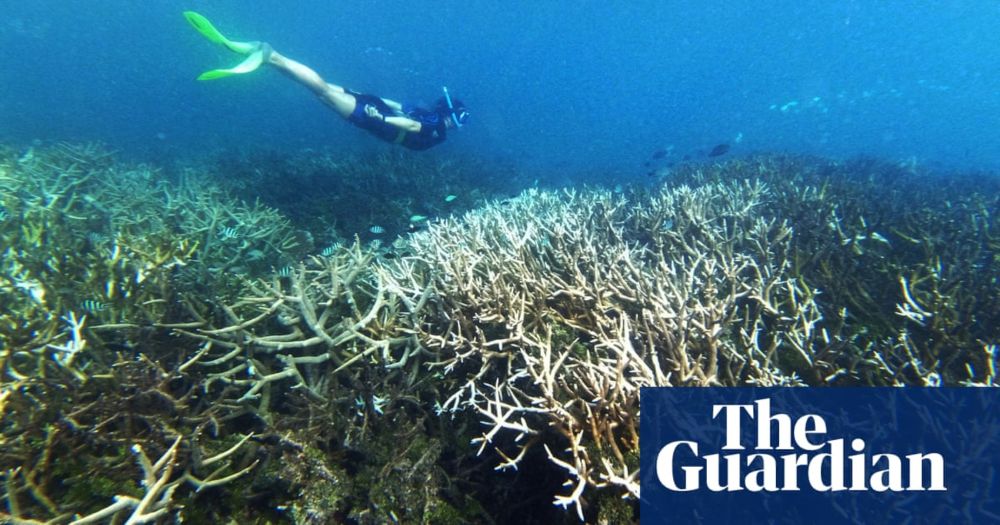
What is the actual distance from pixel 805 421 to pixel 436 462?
214 centimetres

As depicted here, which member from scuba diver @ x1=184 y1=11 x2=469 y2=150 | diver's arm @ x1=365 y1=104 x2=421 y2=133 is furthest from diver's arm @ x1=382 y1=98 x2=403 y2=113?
diver's arm @ x1=365 y1=104 x2=421 y2=133

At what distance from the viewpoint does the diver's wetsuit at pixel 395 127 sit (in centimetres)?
819

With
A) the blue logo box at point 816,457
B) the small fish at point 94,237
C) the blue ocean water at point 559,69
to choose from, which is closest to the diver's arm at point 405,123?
the small fish at point 94,237

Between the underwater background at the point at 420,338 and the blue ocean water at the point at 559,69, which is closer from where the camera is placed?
the underwater background at the point at 420,338

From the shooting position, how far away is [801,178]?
872 centimetres

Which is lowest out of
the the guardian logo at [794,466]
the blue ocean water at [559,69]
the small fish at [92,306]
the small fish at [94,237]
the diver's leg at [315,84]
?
the the guardian logo at [794,466]

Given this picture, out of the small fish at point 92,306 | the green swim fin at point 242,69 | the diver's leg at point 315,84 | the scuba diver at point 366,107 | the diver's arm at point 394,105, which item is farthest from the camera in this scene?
the diver's arm at point 394,105

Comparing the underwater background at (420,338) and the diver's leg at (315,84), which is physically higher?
the diver's leg at (315,84)

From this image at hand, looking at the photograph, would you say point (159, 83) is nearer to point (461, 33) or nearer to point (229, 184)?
point (461, 33)

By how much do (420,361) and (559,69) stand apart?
12376 centimetres

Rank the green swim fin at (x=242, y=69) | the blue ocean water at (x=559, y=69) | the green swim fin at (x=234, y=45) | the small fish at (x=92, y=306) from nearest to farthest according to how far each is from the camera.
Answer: the small fish at (x=92, y=306) < the green swim fin at (x=242, y=69) < the green swim fin at (x=234, y=45) < the blue ocean water at (x=559, y=69)

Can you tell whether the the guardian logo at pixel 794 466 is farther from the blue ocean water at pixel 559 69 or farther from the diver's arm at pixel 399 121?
the blue ocean water at pixel 559 69

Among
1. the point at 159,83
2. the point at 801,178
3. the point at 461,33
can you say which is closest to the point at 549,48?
the point at 461,33

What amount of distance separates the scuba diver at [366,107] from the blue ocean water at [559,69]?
46.5 m
